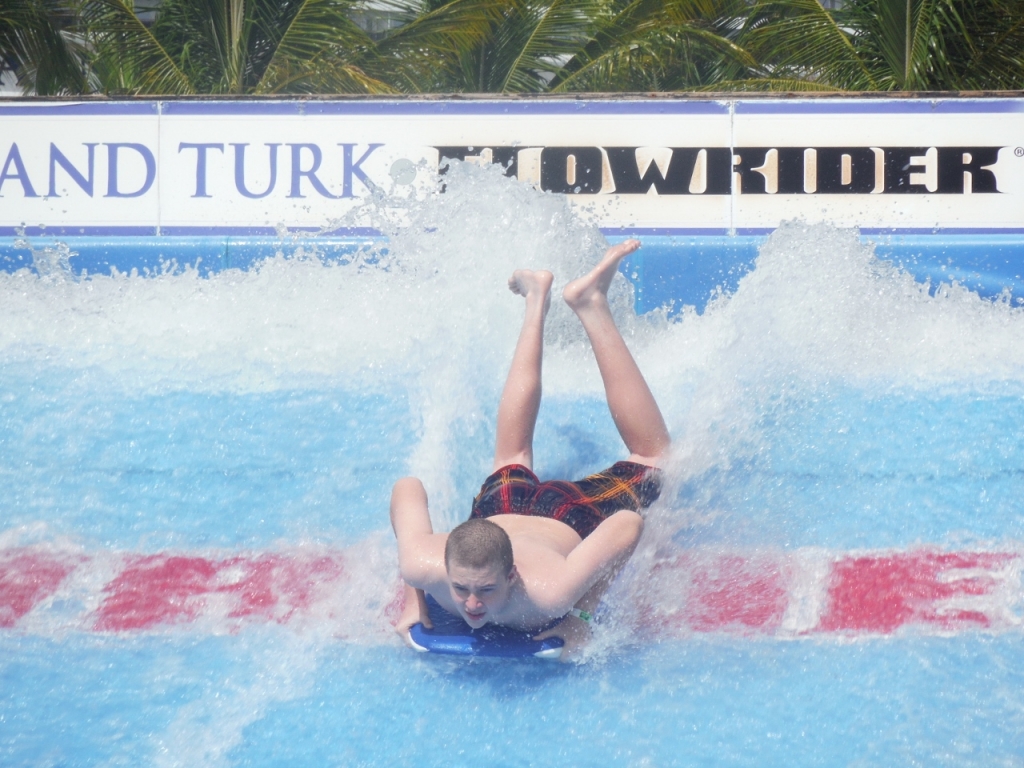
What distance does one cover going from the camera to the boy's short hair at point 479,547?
292cm

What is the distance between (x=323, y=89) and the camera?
30.1 ft

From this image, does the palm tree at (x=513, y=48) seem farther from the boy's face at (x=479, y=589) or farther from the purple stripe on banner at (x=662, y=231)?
the boy's face at (x=479, y=589)

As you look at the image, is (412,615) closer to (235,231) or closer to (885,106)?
(235,231)

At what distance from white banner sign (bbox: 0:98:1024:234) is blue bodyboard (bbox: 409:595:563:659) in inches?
113

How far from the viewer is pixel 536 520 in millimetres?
3484

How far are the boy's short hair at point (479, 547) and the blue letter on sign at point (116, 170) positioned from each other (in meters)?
3.49

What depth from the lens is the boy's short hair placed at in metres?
2.92

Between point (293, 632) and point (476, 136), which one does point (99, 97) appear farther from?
point (293, 632)

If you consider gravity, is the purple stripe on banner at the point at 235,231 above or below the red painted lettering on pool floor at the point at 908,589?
above

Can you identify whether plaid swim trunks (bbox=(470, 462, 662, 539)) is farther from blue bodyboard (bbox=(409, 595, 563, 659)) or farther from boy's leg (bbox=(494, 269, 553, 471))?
blue bodyboard (bbox=(409, 595, 563, 659))

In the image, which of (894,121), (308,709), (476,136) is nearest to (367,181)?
(476,136)

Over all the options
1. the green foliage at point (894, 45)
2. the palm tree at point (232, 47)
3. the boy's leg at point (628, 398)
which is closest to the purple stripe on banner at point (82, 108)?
the boy's leg at point (628, 398)

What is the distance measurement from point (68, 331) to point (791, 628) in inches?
148

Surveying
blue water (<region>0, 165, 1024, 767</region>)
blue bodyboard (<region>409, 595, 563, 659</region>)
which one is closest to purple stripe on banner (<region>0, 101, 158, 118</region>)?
blue water (<region>0, 165, 1024, 767</region>)
